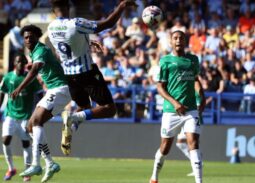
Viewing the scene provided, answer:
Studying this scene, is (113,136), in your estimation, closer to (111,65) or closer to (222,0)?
(111,65)

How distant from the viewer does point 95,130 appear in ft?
83.4

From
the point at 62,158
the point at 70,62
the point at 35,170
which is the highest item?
the point at 70,62

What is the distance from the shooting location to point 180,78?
48.1ft

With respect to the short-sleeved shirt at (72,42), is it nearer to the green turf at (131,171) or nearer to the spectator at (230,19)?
the green turf at (131,171)

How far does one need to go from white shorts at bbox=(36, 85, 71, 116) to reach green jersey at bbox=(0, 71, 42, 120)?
3735 millimetres

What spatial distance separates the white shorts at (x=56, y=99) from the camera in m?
15.1

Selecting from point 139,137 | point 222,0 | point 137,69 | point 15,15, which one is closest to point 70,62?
point 139,137

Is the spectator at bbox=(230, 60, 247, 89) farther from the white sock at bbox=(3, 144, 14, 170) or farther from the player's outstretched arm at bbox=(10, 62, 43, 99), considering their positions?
the player's outstretched arm at bbox=(10, 62, 43, 99)

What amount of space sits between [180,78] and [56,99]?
2.00 m

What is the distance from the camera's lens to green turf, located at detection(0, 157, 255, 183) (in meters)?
17.4

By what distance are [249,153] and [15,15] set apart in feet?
37.1

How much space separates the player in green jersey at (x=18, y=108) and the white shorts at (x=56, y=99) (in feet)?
11.3

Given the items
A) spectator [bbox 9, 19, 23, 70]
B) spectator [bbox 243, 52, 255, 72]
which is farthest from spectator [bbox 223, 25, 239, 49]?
spectator [bbox 9, 19, 23, 70]

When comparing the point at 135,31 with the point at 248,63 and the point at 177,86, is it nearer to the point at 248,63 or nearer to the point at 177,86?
the point at 248,63
